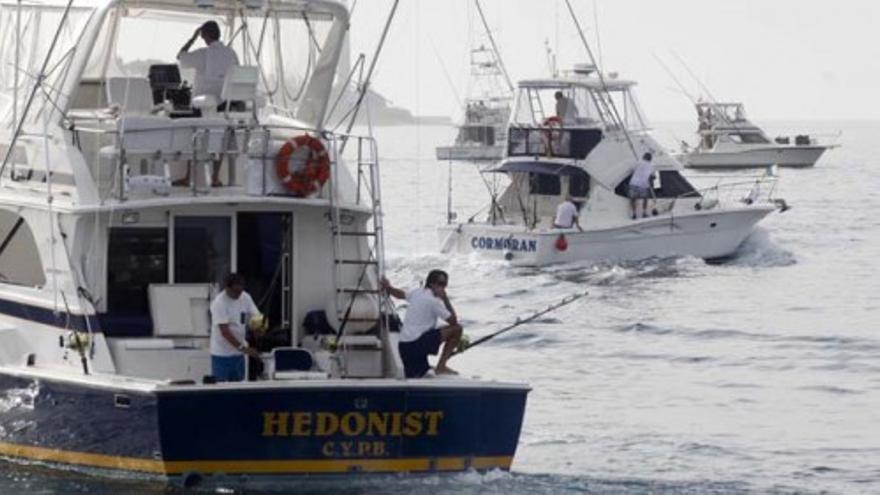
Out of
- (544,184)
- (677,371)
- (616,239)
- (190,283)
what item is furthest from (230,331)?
(544,184)

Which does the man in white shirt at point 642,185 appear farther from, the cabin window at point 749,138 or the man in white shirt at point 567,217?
the cabin window at point 749,138

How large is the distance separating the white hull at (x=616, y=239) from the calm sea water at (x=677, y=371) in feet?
0.84

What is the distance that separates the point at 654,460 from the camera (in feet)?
76.7

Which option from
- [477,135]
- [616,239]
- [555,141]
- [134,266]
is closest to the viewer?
[134,266]

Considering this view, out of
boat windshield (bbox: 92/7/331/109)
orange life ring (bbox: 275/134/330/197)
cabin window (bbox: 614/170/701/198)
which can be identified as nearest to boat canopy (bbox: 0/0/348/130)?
boat windshield (bbox: 92/7/331/109)

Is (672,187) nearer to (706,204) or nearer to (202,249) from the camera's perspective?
(706,204)

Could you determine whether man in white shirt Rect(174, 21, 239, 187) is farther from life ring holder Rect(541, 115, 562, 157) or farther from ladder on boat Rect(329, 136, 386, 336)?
life ring holder Rect(541, 115, 562, 157)

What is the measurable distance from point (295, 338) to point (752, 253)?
27913 mm

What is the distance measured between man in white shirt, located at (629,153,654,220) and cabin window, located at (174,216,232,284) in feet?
78.4

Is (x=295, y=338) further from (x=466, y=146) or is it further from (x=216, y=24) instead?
(x=466, y=146)

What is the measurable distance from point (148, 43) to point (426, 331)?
5.52 m

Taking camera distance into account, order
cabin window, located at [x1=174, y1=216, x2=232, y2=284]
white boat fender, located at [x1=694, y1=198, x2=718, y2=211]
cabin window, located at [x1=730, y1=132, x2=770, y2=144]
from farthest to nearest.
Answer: cabin window, located at [x1=730, y1=132, x2=770, y2=144], white boat fender, located at [x1=694, y1=198, x2=718, y2=211], cabin window, located at [x1=174, y1=216, x2=232, y2=284]

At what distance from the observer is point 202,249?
2144cm

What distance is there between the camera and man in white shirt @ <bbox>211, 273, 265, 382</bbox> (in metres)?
20.2
